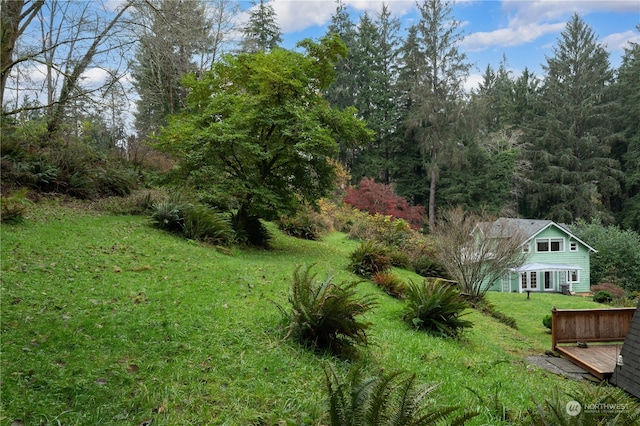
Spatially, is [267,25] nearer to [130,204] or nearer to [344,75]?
[344,75]

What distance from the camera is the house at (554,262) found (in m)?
21.2

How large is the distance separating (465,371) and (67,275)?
505 cm

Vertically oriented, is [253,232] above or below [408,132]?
below

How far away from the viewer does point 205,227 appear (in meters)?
9.17

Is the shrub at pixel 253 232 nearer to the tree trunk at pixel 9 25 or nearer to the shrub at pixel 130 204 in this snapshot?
the shrub at pixel 130 204

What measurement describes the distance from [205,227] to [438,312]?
5.71 meters

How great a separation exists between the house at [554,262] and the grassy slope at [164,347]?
15910mm

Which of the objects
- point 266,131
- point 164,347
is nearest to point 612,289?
point 266,131

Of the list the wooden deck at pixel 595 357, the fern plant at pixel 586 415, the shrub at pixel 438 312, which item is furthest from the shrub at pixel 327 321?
the wooden deck at pixel 595 357

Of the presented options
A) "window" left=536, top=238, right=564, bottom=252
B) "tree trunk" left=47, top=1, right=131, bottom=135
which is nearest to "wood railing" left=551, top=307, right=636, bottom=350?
"tree trunk" left=47, top=1, right=131, bottom=135

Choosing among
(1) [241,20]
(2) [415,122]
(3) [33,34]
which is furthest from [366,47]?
(3) [33,34]

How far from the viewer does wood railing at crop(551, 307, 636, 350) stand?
8172 mm

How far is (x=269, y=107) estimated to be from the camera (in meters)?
9.99

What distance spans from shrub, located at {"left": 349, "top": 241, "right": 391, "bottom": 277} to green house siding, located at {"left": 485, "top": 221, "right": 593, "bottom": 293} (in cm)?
1400
